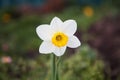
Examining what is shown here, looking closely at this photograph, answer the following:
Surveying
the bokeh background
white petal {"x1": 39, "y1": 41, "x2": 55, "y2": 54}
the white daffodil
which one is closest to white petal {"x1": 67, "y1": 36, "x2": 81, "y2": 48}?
the white daffodil

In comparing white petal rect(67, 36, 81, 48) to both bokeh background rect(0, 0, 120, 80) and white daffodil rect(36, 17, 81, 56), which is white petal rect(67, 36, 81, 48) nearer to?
white daffodil rect(36, 17, 81, 56)

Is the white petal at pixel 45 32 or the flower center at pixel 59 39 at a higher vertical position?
the white petal at pixel 45 32

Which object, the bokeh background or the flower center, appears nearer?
the flower center

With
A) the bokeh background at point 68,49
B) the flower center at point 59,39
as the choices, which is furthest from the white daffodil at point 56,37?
the bokeh background at point 68,49

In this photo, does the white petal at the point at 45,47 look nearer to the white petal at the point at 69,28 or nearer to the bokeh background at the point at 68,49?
the white petal at the point at 69,28

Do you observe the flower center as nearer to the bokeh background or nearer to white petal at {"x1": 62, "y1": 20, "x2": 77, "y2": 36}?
white petal at {"x1": 62, "y1": 20, "x2": 77, "y2": 36}

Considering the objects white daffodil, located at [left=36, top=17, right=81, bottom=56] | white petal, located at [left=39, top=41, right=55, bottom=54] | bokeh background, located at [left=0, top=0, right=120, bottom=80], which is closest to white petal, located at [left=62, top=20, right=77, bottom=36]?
white daffodil, located at [left=36, top=17, right=81, bottom=56]

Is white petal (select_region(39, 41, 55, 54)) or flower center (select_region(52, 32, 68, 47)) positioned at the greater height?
flower center (select_region(52, 32, 68, 47))
